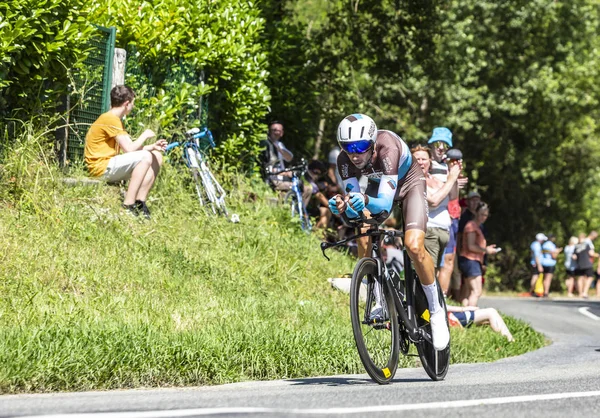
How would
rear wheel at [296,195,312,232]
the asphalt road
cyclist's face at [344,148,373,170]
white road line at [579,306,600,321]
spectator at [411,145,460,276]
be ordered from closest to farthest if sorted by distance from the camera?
1. the asphalt road
2. cyclist's face at [344,148,373,170]
3. spectator at [411,145,460,276]
4. rear wheel at [296,195,312,232]
5. white road line at [579,306,600,321]

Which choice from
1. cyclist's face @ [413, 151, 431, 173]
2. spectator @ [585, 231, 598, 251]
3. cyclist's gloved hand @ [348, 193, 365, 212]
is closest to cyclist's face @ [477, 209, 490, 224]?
cyclist's face @ [413, 151, 431, 173]

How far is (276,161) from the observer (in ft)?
58.2

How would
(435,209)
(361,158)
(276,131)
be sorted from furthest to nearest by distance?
(276,131), (435,209), (361,158)

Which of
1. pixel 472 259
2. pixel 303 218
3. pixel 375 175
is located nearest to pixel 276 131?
pixel 303 218

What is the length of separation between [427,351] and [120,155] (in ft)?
18.0

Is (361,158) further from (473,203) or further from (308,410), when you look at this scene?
(473,203)

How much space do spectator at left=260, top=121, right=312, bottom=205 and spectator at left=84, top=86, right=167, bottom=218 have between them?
4736 mm

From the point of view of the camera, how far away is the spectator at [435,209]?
12031mm

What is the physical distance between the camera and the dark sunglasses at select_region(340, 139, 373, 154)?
7789 millimetres

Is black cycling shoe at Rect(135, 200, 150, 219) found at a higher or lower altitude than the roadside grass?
higher

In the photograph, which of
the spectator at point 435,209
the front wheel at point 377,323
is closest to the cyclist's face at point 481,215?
the spectator at point 435,209

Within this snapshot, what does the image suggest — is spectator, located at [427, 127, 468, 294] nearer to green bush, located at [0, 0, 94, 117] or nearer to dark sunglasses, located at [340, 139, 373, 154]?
green bush, located at [0, 0, 94, 117]

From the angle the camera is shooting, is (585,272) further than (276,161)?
Yes

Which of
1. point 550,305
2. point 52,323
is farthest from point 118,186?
point 550,305
